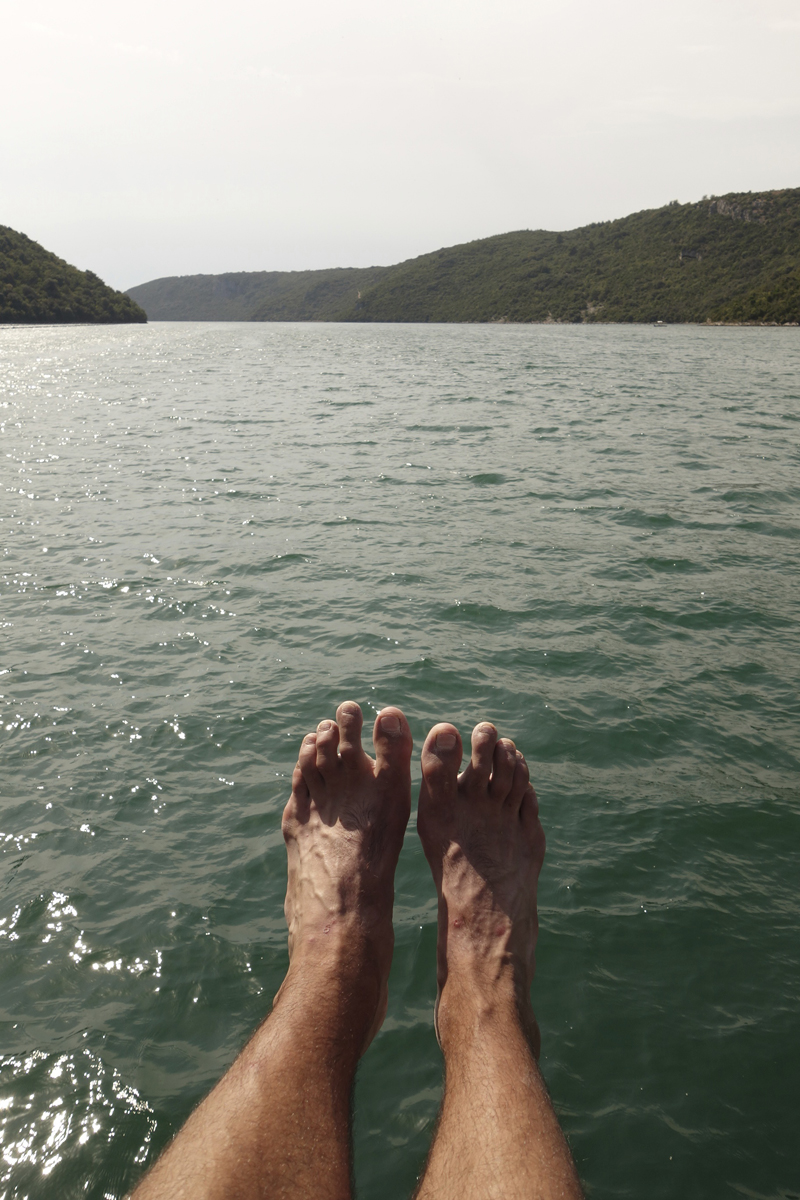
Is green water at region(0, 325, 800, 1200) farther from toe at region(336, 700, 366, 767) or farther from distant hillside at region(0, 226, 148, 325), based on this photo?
distant hillside at region(0, 226, 148, 325)

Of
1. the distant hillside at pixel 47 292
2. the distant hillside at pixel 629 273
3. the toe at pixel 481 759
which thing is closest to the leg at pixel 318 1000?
the toe at pixel 481 759

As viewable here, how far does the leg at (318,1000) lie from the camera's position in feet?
4.57

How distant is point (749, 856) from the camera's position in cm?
258

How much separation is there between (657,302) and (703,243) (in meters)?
14.5

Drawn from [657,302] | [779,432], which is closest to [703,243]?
[657,302]

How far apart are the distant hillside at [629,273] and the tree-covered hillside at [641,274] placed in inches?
5.8

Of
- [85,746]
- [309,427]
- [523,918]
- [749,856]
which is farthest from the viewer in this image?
[309,427]

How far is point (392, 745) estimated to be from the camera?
2818mm

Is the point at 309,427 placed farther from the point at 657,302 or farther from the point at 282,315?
the point at 282,315

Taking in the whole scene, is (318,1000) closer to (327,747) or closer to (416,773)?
(327,747)

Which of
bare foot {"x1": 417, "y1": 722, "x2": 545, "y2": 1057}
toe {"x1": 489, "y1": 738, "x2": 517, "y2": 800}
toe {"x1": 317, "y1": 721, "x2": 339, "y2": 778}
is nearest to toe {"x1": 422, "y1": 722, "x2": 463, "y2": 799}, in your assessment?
bare foot {"x1": 417, "y1": 722, "x2": 545, "y2": 1057}

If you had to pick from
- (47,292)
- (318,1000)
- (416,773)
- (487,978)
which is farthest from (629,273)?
(318,1000)

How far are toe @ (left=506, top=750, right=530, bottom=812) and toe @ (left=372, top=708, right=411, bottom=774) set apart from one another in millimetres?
434

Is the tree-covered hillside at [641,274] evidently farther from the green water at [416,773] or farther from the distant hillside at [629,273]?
the green water at [416,773]
